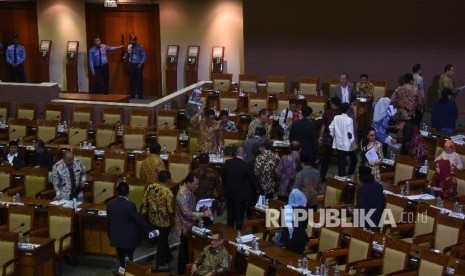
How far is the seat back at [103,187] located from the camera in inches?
519

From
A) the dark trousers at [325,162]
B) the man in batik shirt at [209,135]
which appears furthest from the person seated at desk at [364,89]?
the man in batik shirt at [209,135]

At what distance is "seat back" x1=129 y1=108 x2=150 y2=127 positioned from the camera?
16.9m

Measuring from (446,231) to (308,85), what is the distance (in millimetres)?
7987

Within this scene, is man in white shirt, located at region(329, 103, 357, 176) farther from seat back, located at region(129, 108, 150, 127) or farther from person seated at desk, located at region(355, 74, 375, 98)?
seat back, located at region(129, 108, 150, 127)

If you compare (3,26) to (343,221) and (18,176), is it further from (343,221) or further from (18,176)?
(343,221)

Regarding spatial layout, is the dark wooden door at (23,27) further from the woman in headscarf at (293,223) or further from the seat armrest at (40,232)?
the woman in headscarf at (293,223)

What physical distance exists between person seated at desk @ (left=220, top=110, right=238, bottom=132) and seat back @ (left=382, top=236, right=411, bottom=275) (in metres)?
5.04

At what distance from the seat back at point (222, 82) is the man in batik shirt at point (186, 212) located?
25.4 ft

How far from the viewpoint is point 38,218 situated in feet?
41.2

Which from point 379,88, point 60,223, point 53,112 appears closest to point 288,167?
point 60,223

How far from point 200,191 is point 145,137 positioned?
13.3ft

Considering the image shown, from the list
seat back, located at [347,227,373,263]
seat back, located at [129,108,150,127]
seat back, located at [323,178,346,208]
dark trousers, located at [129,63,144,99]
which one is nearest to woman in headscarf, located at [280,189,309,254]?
seat back, located at [347,227,373,263]

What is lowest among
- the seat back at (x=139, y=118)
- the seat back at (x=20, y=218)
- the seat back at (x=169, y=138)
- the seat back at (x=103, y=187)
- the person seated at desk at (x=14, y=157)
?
the seat back at (x=20, y=218)

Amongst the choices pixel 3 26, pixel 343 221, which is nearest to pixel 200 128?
pixel 343 221
